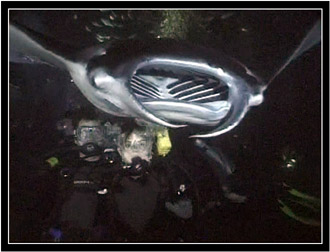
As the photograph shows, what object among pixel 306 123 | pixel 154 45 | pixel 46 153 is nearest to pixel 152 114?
pixel 154 45

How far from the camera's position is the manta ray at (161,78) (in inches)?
47.9

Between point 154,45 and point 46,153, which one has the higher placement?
point 154,45

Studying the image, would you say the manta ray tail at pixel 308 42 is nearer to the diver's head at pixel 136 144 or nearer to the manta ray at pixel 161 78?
the manta ray at pixel 161 78

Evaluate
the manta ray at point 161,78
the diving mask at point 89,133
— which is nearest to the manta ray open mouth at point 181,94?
the manta ray at point 161,78

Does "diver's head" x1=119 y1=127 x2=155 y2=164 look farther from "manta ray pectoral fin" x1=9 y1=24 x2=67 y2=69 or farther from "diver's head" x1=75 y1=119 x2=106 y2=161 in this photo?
"manta ray pectoral fin" x1=9 y1=24 x2=67 y2=69

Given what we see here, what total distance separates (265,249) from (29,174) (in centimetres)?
75

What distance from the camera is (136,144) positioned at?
129 centimetres

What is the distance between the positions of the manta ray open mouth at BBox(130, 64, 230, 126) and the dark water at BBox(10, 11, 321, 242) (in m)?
→ 0.07

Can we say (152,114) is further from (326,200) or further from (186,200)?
(326,200)

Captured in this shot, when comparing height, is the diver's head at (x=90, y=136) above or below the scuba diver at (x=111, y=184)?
above

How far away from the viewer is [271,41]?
1233 mm

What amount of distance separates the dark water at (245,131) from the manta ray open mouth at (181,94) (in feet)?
0.22

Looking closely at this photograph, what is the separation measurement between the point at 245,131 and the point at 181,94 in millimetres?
220

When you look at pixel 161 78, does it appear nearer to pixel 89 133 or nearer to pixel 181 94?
pixel 181 94
